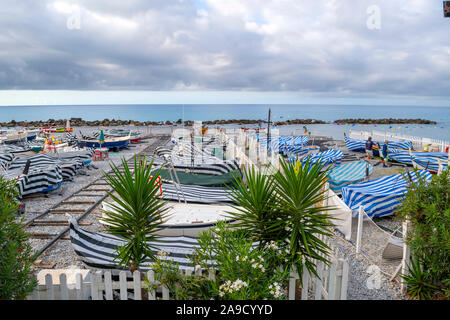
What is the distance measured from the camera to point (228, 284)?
2893 mm

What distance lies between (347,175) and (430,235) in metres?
7.24

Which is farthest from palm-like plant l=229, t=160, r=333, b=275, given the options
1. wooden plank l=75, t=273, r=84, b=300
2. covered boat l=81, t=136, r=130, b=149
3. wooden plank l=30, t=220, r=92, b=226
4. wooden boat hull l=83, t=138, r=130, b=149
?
wooden boat hull l=83, t=138, r=130, b=149

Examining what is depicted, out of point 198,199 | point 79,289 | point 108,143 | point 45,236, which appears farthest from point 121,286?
point 108,143

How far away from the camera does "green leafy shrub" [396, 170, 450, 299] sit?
150 inches

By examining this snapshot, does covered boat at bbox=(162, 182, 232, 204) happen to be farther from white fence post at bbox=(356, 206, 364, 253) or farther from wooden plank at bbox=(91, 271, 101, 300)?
wooden plank at bbox=(91, 271, 101, 300)

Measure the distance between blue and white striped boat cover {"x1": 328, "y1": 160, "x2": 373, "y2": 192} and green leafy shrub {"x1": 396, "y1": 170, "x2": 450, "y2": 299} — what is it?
5.88 m

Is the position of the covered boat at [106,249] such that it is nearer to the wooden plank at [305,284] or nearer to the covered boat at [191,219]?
the covered boat at [191,219]

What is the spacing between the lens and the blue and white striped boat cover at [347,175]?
10352mm

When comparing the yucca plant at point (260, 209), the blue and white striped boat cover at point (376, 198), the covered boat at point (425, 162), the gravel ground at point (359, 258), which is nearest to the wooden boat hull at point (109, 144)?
the gravel ground at point (359, 258)

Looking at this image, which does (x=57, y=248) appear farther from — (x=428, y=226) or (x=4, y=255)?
(x=428, y=226)

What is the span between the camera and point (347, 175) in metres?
11.1

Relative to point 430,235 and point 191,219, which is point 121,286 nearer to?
point 191,219
